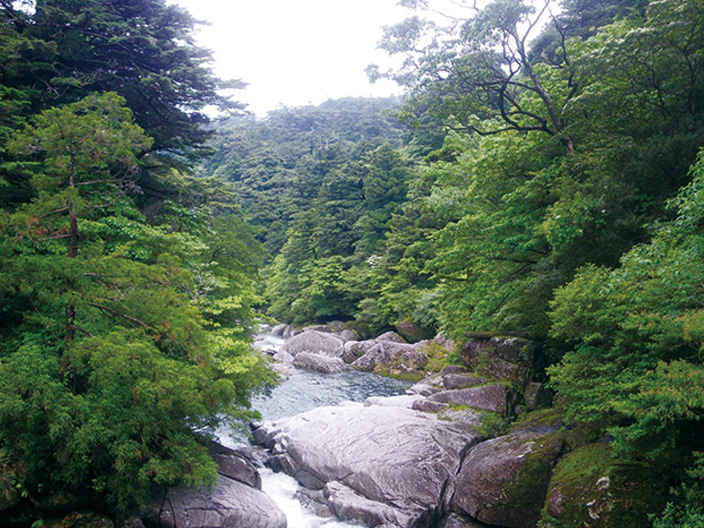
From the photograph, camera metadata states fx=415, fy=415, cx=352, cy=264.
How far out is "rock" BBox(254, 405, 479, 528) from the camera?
836 centimetres

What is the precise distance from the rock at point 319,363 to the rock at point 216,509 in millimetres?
11335

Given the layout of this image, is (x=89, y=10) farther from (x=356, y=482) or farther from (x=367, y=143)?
(x=367, y=143)

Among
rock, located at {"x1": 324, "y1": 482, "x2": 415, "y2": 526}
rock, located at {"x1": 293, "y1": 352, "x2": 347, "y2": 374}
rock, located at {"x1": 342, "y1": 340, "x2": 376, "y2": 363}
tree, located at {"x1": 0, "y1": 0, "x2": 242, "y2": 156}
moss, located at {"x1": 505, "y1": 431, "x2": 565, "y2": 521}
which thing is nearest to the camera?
moss, located at {"x1": 505, "y1": 431, "x2": 565, "y2": 521}

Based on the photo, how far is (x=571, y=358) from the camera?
672 cm

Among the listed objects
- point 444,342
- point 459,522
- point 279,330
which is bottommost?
point 279,330

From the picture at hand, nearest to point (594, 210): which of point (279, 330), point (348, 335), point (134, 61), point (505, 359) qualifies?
point (505, 359)

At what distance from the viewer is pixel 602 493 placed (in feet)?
19.4

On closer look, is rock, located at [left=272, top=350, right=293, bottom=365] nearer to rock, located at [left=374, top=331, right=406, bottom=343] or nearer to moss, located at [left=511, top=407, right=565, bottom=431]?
rock, located at [left=374, top=331, right=406, bottom=343]

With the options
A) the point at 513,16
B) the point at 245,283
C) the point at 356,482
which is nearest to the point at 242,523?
the point at 356,482

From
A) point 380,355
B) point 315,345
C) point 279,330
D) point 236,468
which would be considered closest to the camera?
point 236,468

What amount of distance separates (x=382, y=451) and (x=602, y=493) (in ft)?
15.1

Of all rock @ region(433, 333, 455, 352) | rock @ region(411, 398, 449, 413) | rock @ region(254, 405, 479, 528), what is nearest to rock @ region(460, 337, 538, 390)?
rock @ region(411, 398, 449, 413)

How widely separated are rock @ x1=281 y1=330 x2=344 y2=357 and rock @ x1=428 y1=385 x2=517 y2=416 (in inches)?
474

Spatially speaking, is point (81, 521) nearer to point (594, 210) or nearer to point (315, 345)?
point (594, 210)
